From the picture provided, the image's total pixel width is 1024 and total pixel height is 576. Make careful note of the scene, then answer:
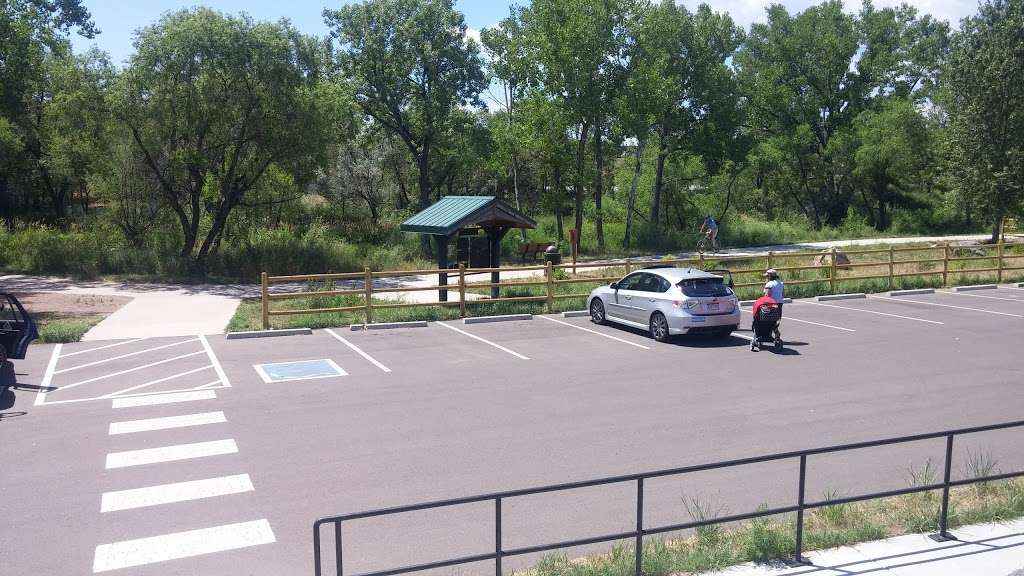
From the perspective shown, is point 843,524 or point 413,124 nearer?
point 843,524

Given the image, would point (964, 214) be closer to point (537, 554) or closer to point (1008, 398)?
point (1008, 398)

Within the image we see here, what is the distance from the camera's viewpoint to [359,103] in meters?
39.1

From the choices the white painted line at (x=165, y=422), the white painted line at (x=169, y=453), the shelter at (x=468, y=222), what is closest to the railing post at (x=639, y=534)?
the white painted line at (x=169, y=453)

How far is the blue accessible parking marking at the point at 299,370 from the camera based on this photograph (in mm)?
14664

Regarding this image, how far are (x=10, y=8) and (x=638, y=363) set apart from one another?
86.6 ft

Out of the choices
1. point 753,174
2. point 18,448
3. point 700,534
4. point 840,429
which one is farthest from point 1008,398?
point 753,174

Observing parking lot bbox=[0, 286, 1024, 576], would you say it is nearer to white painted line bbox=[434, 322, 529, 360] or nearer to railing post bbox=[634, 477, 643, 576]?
white painted line bbox=[434, 322, 529, 360]

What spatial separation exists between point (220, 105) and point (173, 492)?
78.6ft

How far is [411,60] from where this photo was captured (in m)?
38.2

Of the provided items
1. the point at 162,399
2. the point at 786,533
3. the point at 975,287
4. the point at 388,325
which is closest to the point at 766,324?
the point at 388,325

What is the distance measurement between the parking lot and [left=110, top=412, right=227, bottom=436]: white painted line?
0.16 feet

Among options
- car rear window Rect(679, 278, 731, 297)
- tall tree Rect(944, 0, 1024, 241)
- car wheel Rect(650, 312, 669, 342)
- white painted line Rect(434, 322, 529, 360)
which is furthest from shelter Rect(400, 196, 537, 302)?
tall tree Rect(944, 0, 1024, 241)

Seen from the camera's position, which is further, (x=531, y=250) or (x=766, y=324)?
(x=531, y=250)

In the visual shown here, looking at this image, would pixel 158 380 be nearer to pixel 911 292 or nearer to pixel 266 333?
pixel 266 333
